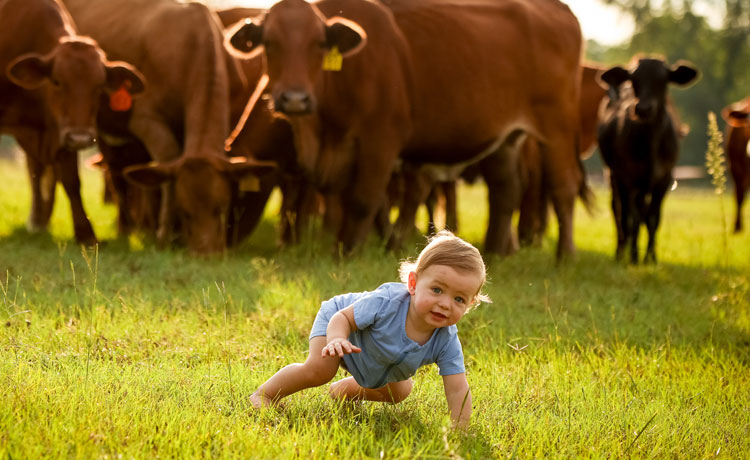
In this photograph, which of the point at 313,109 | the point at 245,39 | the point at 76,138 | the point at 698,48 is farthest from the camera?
the point at 698,48

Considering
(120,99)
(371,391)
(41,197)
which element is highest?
(120,99)

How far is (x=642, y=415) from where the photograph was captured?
3641mm

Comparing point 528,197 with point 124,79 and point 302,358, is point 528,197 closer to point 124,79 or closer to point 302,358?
point 124,79

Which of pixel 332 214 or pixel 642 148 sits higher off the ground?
pixel 642 148

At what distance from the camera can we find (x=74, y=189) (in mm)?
7566

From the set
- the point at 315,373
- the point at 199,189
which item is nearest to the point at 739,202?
the point at 199,189

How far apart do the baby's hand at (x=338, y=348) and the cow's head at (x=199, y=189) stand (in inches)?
161

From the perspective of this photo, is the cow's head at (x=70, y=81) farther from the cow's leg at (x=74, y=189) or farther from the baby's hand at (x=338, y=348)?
the baby's hand at (x=338, y=348)

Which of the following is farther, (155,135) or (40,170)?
(40,170)

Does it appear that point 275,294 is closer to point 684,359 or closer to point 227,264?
point 227,264

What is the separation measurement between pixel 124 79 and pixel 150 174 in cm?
85

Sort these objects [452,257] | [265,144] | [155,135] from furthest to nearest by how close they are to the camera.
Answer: [265,144]
[155,135]
[452,257]

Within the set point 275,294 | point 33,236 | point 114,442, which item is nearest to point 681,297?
point 275,294

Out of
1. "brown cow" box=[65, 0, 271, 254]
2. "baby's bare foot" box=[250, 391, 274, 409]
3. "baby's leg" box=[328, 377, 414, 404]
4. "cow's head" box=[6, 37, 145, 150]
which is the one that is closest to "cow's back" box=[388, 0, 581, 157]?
"brown cow" box=[65, 0, 271, 254]
